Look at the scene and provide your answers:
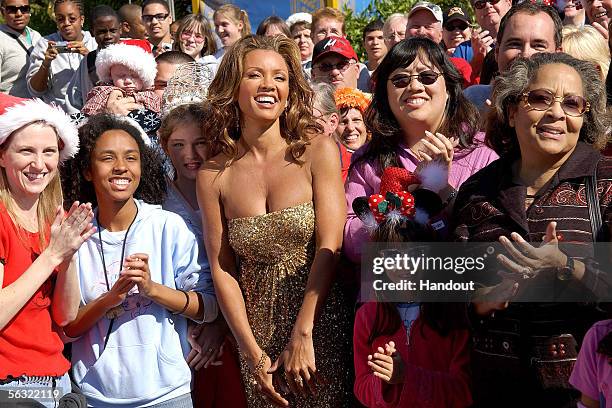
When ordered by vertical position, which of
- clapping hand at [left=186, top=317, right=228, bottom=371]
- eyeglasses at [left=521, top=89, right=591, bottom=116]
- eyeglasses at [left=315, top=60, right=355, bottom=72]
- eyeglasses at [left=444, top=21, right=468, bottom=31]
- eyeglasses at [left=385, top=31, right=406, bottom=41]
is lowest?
clapping hand at [left=186, top=317, right=228, bottom=371]

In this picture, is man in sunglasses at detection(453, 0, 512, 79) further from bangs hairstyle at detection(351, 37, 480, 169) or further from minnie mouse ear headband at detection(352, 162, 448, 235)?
minnie mouse ear headband at detection(352, 162, 448, 235)

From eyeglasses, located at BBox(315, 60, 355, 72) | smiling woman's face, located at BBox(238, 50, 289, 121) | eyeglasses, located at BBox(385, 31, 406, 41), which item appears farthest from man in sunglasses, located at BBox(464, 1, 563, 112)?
eyeglasses, located at BBox(385, 31, 406, 41)

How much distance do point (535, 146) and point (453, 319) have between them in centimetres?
71

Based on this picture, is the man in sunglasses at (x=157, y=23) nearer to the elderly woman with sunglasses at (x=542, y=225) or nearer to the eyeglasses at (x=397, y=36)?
the eyeglasses at (x=397, y=36)

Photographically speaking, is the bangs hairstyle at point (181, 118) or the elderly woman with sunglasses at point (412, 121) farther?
the bangs hairstyle at point (181, 118)

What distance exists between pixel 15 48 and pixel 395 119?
543 centimetres

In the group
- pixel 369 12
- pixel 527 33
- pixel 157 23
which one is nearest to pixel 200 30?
pixel 157 23

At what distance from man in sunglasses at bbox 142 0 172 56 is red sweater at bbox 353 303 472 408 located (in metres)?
5.90

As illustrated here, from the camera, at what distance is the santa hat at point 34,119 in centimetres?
355

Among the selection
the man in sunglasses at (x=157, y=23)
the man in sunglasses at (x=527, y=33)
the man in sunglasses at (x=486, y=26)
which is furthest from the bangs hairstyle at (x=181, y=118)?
the man in sunglasses at (x=157, y=23)

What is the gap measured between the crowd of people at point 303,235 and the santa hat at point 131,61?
0.99m

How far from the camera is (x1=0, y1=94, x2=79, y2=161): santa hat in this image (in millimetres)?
3555

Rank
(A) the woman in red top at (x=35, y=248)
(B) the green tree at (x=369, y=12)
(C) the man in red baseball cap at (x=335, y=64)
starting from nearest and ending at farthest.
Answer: (A) the woman in red top at (x=35, y=248)
(C) the man in red baseball cap at (x=335, y=64)
(B) the green tree at (x=369, y=12)

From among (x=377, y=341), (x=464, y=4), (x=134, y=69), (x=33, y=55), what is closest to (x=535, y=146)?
(x=377, y=341)
